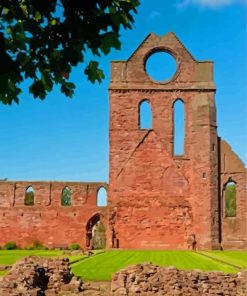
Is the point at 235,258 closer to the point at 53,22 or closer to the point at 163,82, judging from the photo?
the point at 163,82

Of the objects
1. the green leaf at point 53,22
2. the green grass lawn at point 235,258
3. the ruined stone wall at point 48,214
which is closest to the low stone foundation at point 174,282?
the green grass lawn at point 235,258

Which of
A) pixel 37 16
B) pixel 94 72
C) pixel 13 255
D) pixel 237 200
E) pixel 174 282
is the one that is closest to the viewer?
pixel 37 16

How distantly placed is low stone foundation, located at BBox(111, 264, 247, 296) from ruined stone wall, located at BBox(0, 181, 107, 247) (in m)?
28.6

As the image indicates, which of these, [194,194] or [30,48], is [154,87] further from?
[30,48]

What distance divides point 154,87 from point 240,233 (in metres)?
11.3

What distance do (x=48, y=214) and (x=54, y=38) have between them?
37.1 meters

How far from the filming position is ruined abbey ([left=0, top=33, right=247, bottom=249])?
1390 inches

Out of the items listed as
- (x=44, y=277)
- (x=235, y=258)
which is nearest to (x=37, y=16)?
(x=44, y=277)

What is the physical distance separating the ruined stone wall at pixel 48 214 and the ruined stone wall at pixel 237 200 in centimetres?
985

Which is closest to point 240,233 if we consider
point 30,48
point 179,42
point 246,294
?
point 179,42

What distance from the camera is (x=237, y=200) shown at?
36188 mm

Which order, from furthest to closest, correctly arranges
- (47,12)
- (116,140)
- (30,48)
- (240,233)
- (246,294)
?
(116,140) < (240,233) < (246,294) < (30,48) < (47,12)

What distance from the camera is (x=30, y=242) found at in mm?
40781

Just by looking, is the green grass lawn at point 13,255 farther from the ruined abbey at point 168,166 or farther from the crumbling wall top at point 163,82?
the crumbling wall top at point 163,82
